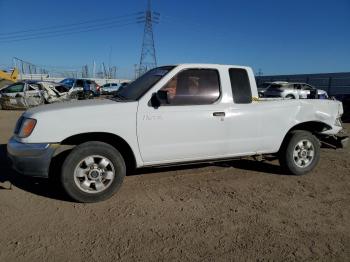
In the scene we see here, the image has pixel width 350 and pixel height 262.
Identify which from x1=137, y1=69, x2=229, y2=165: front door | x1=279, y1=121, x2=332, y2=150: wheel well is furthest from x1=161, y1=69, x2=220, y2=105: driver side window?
x1=279, y1=121, x2=332, y2=150: wheel well

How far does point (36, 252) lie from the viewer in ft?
11.1

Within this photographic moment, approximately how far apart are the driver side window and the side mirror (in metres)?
0.10

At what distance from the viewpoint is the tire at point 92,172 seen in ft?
14.7

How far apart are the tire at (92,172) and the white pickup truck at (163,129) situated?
0.01 m

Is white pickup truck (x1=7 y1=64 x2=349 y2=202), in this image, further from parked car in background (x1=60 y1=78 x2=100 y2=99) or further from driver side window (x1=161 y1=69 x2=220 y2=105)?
parked car in background (x1=60 y1=78 x2=100 y2=99)

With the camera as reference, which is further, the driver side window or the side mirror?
the driver side window

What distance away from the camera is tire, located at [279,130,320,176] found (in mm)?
5918

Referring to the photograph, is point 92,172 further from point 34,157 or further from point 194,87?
point 194,87

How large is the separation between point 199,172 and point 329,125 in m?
2.47

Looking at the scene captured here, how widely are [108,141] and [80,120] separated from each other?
1.88 feet

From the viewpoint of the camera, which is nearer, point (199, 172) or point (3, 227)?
point (3, 227)

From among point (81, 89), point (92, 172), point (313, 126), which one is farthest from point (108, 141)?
point (81, 89)

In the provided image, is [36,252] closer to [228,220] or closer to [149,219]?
[149,219]

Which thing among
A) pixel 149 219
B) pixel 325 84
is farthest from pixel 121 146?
pixel 325 84
